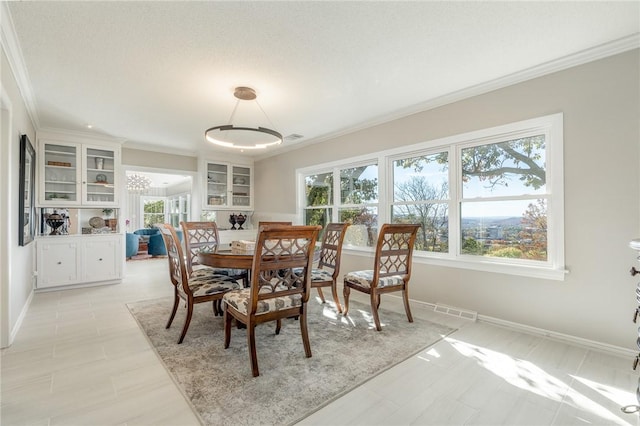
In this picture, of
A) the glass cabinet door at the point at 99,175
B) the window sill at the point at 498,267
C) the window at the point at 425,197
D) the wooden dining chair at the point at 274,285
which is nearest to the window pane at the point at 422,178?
the window at the point at 425,197

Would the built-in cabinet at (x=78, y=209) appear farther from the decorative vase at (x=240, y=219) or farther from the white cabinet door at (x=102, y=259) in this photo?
the decorative vase at (x=240, y=219)

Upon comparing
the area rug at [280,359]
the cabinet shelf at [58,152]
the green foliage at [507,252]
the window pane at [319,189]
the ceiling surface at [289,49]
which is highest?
the ceiling surface at [289,49]

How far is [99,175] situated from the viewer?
4.99 meters

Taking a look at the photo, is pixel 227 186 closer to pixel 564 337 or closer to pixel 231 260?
pixel 231 260

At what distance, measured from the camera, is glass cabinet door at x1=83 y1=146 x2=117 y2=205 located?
4.86 meters

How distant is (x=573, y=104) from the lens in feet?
8.49

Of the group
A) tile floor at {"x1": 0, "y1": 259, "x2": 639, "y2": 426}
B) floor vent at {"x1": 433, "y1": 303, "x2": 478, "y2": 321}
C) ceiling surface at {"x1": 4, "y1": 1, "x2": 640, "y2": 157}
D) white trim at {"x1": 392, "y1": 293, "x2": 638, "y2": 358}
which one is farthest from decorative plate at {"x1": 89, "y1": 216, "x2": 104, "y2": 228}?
white trim at {"x1": 392, "y1": 293, "x2": 638, "y2": 358}

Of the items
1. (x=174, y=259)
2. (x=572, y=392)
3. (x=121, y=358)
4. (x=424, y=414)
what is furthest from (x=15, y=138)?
(x=572, y=392)

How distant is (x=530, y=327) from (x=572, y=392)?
3.31ft

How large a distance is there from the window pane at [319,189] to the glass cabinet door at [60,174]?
148 inches

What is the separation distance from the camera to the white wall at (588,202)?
2332 mm

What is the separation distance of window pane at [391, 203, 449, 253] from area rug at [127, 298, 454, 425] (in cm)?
97

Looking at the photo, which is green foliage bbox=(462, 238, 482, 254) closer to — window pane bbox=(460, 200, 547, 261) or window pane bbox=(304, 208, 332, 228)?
window pane bbox=(460, 200, 547, 261)

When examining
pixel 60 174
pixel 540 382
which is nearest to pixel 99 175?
pixel 60 174
